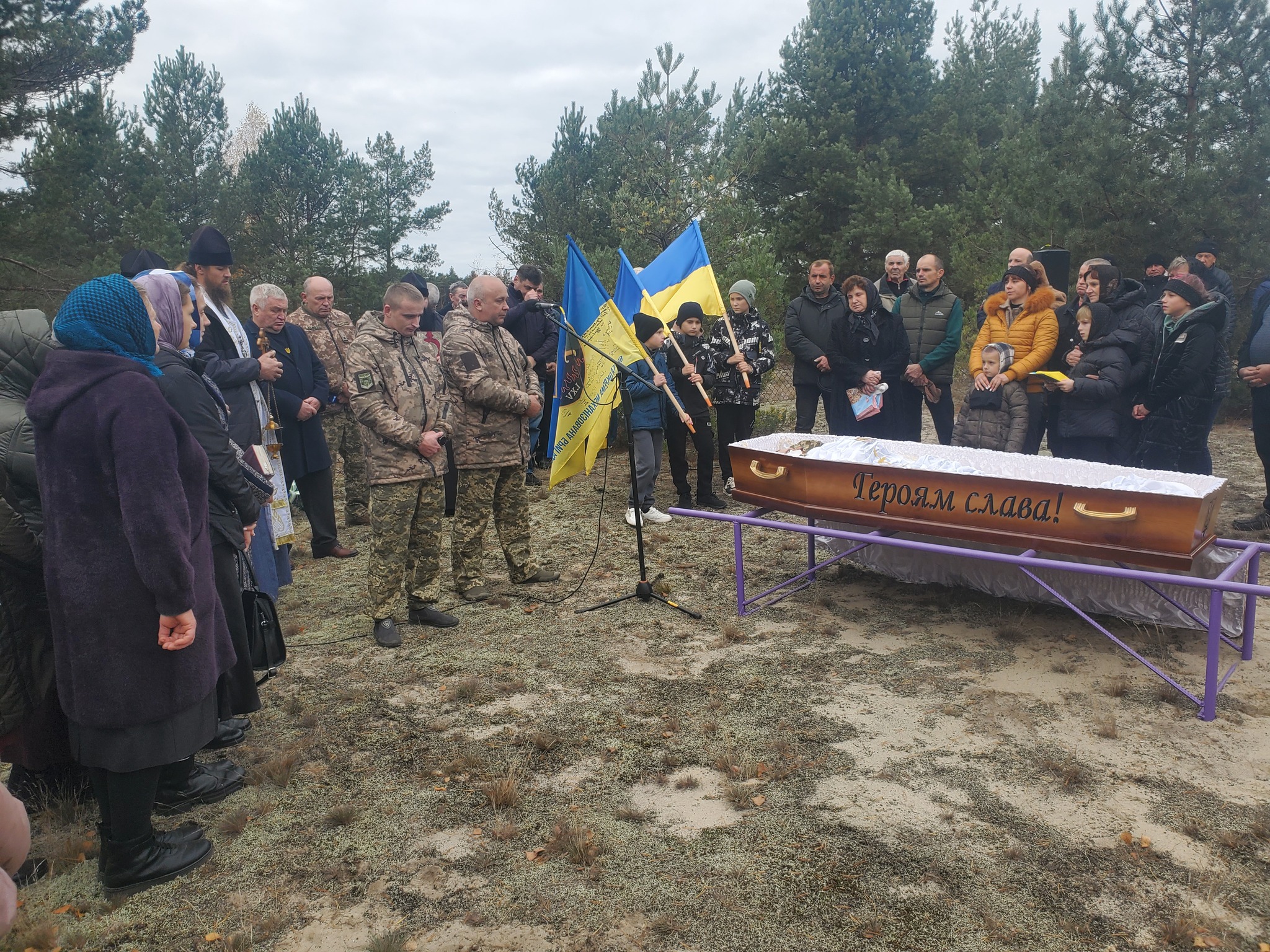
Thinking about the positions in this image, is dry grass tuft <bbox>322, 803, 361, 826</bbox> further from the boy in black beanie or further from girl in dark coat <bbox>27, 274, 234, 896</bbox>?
the boy in black beanie

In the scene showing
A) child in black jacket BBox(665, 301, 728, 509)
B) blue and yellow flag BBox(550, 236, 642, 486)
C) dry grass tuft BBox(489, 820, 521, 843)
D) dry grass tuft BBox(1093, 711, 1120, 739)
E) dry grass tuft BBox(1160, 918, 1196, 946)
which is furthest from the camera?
child in black jacket BBox(665, 301, 728, 509)

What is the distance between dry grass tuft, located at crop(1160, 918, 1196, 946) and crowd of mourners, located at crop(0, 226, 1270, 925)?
2.67 m

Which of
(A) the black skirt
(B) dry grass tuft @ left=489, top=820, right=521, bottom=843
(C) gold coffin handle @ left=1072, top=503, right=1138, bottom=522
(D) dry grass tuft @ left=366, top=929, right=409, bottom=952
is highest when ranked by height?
(C) gold coffin handle @ left=1072, top=503, right=1138, bottom=522

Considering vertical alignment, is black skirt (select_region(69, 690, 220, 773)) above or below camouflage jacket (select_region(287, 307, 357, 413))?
below

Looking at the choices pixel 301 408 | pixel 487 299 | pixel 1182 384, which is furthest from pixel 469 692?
pixel 1182 384

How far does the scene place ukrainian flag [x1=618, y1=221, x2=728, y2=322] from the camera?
23.3 feet

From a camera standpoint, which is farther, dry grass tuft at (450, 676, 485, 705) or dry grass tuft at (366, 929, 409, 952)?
dry grass tuft at (450, 676, 485, 705)

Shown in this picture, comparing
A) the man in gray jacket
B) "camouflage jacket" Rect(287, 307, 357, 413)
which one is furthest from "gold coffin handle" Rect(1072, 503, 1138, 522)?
"camouflage jacket" Rect(287, 307, 357, 413)

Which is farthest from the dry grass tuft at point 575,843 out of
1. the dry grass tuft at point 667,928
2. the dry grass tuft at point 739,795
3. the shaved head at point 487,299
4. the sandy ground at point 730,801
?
the shaved head at point 487,299

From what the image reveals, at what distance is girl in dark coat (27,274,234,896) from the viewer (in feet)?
8.24

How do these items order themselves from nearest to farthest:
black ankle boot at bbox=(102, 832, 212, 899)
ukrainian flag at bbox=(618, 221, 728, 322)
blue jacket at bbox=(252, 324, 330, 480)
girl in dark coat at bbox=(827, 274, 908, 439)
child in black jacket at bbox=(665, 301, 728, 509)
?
black ankle boot at bbox=(102, 832, 212, 899) → blue jacket at bbox=(252, 324, 330, 480) → girl in dark coat at bbox=(827, 274, 908, 439) → ukrainian flag at bbox=(618, 221, 728, 322) → child in black jacket at bbox=(665, 301, 728, 509)

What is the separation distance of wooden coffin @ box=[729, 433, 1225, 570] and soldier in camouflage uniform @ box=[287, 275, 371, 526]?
142 inches

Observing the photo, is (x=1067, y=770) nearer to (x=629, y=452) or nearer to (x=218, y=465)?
(x=629, y=452)

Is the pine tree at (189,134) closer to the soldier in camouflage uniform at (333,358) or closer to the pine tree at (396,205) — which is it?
the pine tree at (396,205)
